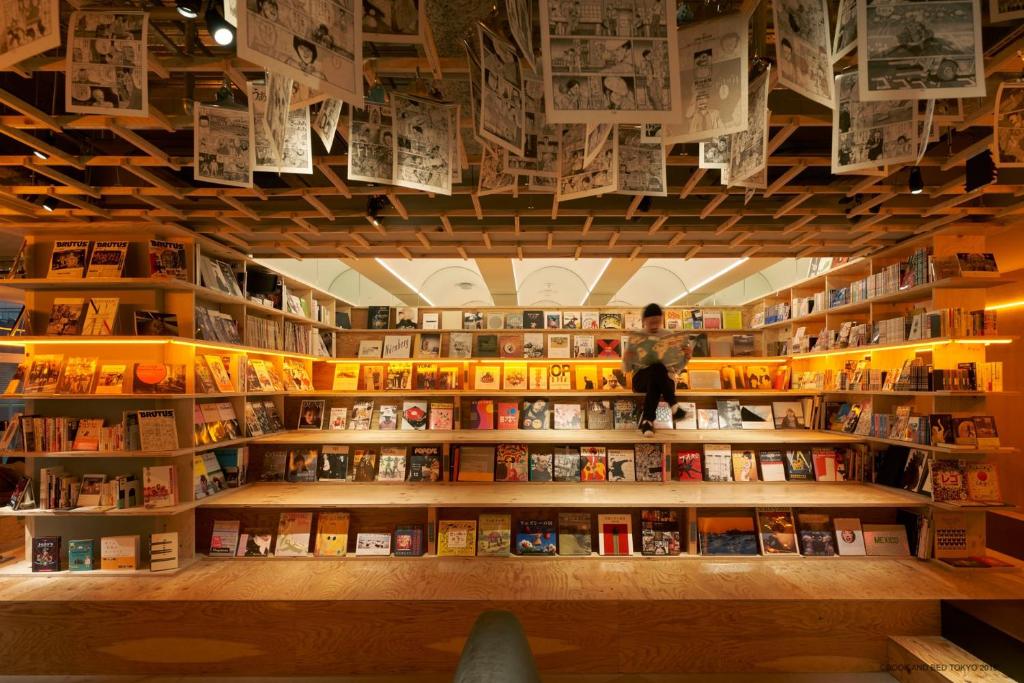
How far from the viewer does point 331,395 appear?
599 centimetres

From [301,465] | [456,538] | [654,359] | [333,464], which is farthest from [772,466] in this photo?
[301,465]

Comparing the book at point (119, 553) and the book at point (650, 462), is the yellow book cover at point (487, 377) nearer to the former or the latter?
the book at point (650, 462)

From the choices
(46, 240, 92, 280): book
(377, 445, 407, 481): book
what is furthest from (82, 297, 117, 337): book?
(377, 445, 407, 481): book

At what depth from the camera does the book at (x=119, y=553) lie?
4.45 metres

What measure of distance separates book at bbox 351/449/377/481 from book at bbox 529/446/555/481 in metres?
1.53

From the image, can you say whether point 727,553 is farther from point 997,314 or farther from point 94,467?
point 94,467

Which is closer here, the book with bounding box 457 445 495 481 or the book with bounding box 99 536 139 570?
the book with bounding box 99 536 139 570

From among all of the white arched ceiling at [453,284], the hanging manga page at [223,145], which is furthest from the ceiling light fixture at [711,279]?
the hanging manga page at [223,145]

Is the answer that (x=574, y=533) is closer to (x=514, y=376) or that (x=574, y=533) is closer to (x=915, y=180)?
(x=514, y=376)

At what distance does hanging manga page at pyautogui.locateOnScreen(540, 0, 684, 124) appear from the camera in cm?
198

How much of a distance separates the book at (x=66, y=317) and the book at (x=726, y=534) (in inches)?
207

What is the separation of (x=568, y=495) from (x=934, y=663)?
103 inches

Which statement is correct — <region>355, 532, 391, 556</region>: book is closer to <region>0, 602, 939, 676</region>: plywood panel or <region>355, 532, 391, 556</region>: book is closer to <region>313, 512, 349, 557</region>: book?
<region>313, 512, 349, 557</region>: book

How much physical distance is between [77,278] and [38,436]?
1.23 m
